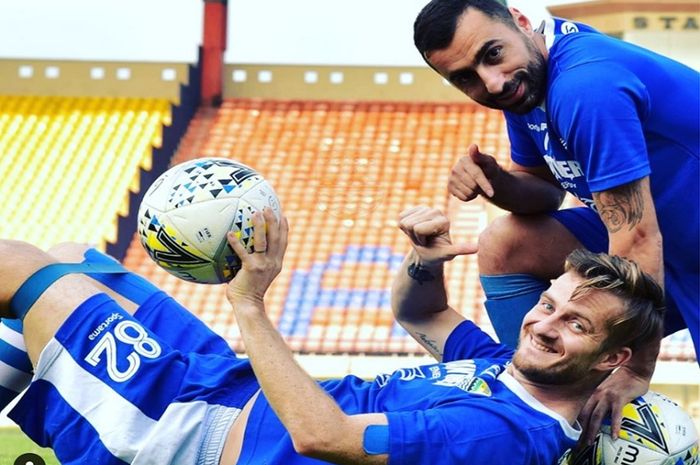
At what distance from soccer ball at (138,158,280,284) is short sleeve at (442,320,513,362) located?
2.15 ft

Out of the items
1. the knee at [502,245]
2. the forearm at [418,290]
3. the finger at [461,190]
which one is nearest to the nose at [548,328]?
the forearm at [418,290]

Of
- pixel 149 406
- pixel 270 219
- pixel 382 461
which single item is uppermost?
pixel 270 219

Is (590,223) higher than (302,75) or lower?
higher

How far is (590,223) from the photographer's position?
3.82m

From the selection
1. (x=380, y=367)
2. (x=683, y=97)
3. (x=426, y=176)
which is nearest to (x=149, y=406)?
(x=683, y=97)

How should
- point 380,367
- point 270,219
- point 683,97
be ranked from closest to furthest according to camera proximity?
point 270,219 → point 683,97 → point 380,367

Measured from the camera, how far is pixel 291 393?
9.29 ft

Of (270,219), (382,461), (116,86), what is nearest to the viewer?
(382,461)

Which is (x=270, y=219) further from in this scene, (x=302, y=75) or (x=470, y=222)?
(x=302, y=75)

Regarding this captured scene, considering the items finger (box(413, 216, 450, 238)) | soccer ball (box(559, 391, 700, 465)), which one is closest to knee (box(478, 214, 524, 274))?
finger (box(413, 216, 450, 238))

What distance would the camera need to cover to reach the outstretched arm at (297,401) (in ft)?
9.21

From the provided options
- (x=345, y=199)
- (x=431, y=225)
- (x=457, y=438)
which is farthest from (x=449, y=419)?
(x=345, y=199)

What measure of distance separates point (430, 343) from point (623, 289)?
78cm

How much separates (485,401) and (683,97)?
102 cm
